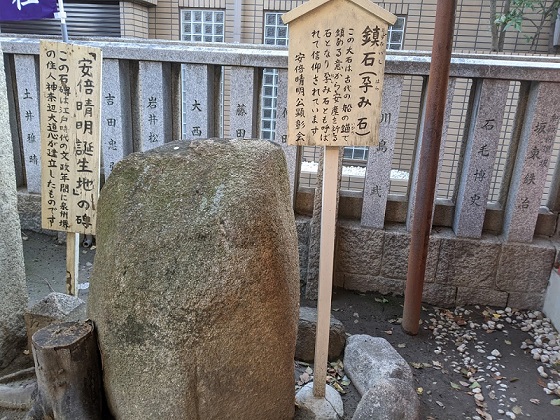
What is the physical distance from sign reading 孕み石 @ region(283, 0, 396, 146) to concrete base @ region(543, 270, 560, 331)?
2727 millimetres

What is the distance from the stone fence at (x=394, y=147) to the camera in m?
3.87

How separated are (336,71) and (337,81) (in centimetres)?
5

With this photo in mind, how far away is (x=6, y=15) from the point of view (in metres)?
6.64

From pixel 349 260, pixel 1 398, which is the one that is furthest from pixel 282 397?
pixel 349 260

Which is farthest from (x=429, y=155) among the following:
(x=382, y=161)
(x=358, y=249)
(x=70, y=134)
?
(x=70, y=134)

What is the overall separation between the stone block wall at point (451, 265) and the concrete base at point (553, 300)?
57mm

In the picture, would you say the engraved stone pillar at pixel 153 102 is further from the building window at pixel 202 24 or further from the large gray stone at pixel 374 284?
the building window at pixel 202 24

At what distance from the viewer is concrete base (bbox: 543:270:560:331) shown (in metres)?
3.93

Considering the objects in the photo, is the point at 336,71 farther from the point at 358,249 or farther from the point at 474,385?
the point at 474,385

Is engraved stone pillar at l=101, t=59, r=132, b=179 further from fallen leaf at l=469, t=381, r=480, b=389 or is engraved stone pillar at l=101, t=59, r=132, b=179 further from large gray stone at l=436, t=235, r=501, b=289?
fallen leaf at l=469, t=381, r=480, b=389

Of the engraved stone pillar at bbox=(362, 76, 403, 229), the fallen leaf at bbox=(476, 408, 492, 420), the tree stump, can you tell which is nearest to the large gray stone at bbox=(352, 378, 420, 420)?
the fallen leaf at bbox=(476, 408, 492, 420)

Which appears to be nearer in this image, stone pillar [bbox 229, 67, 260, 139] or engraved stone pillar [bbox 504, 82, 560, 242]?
engraved stone pillar [bbox 504, 82, 560, 242]

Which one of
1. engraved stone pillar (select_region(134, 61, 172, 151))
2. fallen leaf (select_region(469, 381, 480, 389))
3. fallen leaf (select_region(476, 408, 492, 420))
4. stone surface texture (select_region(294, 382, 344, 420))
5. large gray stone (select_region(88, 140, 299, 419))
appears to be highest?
engraved stone pillar (select_region(134, 61, 172, 151))

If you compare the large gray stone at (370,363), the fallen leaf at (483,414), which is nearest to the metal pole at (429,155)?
the large gray stone at (370,363)
